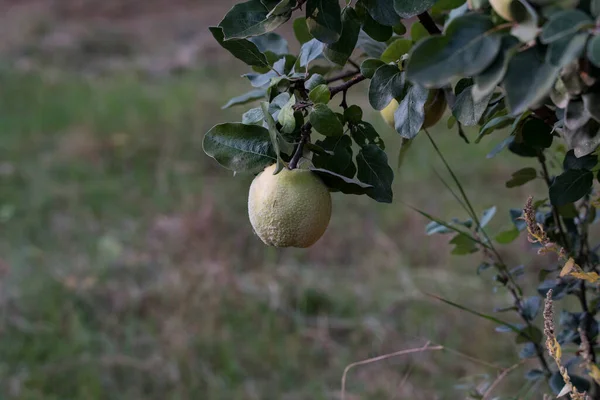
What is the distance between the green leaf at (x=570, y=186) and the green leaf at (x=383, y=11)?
8.1 inches

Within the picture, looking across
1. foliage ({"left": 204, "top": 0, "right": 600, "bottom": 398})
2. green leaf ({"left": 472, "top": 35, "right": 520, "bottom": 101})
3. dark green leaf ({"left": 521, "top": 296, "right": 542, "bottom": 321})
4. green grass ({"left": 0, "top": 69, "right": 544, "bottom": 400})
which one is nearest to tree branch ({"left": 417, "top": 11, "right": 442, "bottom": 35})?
foliage ({"left": 204, "top": 0, "right": 600, "bottom": 398})

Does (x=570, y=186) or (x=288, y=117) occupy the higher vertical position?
(x=288, y=117)

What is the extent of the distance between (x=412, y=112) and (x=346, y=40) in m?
0.08

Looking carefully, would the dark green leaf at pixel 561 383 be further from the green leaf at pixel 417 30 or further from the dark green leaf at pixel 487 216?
the green leaf at pixel 417 30

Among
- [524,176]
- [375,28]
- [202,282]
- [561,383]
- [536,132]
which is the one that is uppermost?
[375,28]

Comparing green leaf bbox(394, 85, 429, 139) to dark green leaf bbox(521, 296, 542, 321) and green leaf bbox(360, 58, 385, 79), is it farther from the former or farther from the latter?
dark green leaf bbox(521, 296, 542, 321)

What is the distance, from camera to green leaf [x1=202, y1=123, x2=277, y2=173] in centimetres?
52

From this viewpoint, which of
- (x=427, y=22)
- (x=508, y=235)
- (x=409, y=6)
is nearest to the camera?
(x=409, y=6)

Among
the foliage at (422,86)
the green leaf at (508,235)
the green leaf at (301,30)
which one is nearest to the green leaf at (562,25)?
the foliage at (422,86)

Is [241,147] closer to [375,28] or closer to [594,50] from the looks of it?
[375,28]

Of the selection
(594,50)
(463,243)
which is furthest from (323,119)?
(463,243)

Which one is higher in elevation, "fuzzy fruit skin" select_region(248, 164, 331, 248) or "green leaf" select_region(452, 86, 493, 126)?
"green leaf" select_region(452, 86, 493, 126)

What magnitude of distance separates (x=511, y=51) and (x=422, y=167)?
287 cm

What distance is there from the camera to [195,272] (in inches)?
83.4
